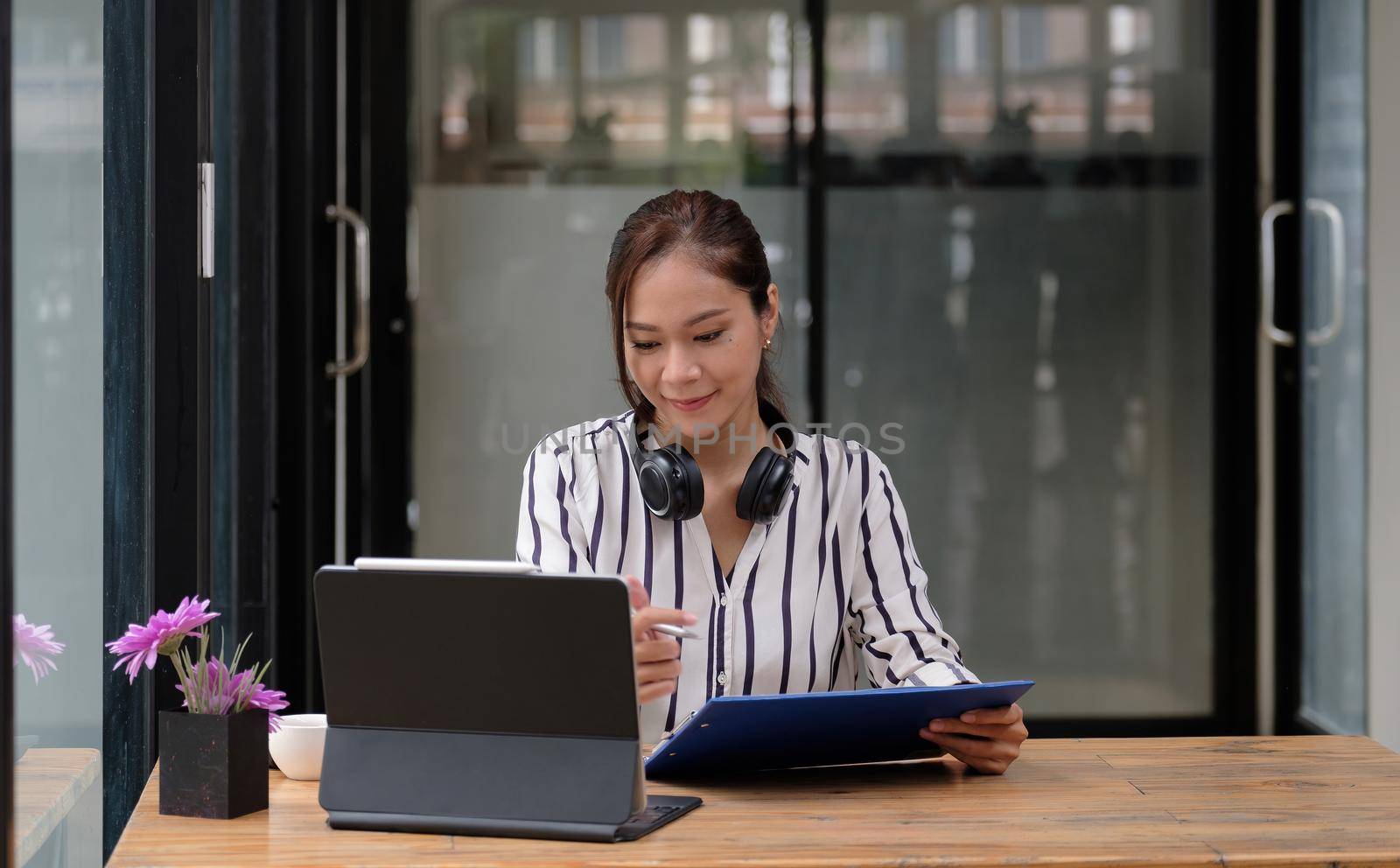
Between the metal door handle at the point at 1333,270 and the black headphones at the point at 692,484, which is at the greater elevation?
the metal door handle at the point at 1333,270

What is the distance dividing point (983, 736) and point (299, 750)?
698mm

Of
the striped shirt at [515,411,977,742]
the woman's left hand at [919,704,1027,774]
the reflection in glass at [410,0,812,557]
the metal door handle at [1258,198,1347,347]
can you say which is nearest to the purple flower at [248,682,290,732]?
the striped shirt at [515,411,977,742]

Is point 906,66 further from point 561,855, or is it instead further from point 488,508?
point 561,855

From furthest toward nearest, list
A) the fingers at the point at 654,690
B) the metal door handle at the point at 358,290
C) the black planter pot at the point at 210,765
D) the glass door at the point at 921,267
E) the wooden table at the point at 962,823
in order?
the glass door at the point at 921,267
the metal door handle at the point at 358,290
the fingers at the point at 654,690
the black planter pot at the point at 210,765
the wooden table at the point at 962,823

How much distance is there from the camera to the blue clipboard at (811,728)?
1327 millimetres

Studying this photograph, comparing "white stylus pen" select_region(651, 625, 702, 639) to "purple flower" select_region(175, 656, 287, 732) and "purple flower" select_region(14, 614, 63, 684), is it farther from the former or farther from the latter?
"purple flower" select_region(14, 614, 63, 684)

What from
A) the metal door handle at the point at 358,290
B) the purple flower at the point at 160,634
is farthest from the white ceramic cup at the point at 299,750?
the metal door handle at the point at 358,290

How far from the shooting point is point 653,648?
1447 mm

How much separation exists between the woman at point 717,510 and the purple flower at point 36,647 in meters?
0.60

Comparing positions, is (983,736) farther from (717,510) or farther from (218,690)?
(218,690)

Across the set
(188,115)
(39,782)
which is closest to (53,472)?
(39,782)

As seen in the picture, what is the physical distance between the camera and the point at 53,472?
151cm

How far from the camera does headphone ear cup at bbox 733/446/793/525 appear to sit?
183cm

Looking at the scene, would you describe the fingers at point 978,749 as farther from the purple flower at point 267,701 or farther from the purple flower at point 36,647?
the purple flower at point 36,647
